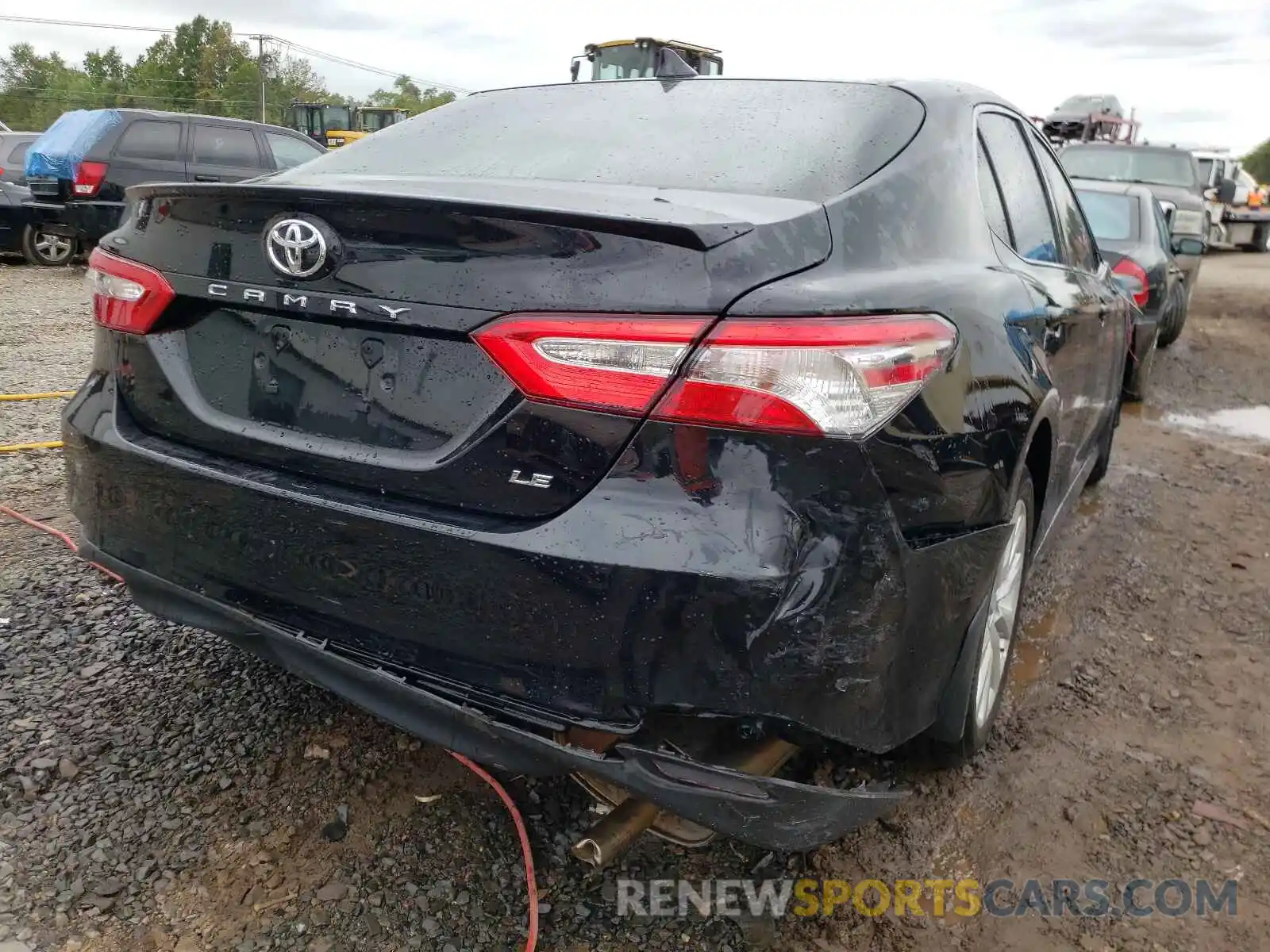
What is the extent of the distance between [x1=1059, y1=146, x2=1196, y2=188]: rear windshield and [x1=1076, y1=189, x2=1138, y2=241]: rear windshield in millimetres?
3706

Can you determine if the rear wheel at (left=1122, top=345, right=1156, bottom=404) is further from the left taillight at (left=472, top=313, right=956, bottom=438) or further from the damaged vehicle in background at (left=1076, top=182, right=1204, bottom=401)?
the left taillight at (left=472, top=313, right=956, bottom=438)

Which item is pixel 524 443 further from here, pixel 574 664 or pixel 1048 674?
pixel 1048 674

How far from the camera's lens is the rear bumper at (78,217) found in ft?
34.8

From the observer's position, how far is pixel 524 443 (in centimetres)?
164

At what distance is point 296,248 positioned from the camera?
1783 millimetres

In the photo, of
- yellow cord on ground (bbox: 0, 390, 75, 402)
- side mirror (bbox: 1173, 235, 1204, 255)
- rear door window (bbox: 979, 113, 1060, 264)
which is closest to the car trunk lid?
rear door window (bbox: 979, 113, 1060, 264)

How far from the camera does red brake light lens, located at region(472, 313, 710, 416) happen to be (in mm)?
1568

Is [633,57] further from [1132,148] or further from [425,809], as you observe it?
[425,809]

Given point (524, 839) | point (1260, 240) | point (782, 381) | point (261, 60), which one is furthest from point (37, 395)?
point (261, 60)

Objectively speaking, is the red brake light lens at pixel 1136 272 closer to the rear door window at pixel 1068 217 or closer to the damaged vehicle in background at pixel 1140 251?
the damaged vehicle in background at pixel 1140 251

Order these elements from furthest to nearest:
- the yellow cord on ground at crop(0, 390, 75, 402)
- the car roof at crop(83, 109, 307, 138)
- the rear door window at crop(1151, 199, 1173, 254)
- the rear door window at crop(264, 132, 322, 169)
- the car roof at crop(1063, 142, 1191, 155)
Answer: the car roof at crop(1063, 142, 1191, 155) → the rear door window at crop(264, 132, 322, 169) → the car roof at crop(83, 109, 307, 138) → the rear door window at crop(1151, 199, 1173, 254) → the yellow cord on ground at crop(0, 390, 75, 402)

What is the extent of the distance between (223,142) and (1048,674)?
433 inches

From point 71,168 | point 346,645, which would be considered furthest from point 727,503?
point 71,168

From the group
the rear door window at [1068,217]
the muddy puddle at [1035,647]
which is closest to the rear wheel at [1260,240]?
the rear door window at [1068,217]
